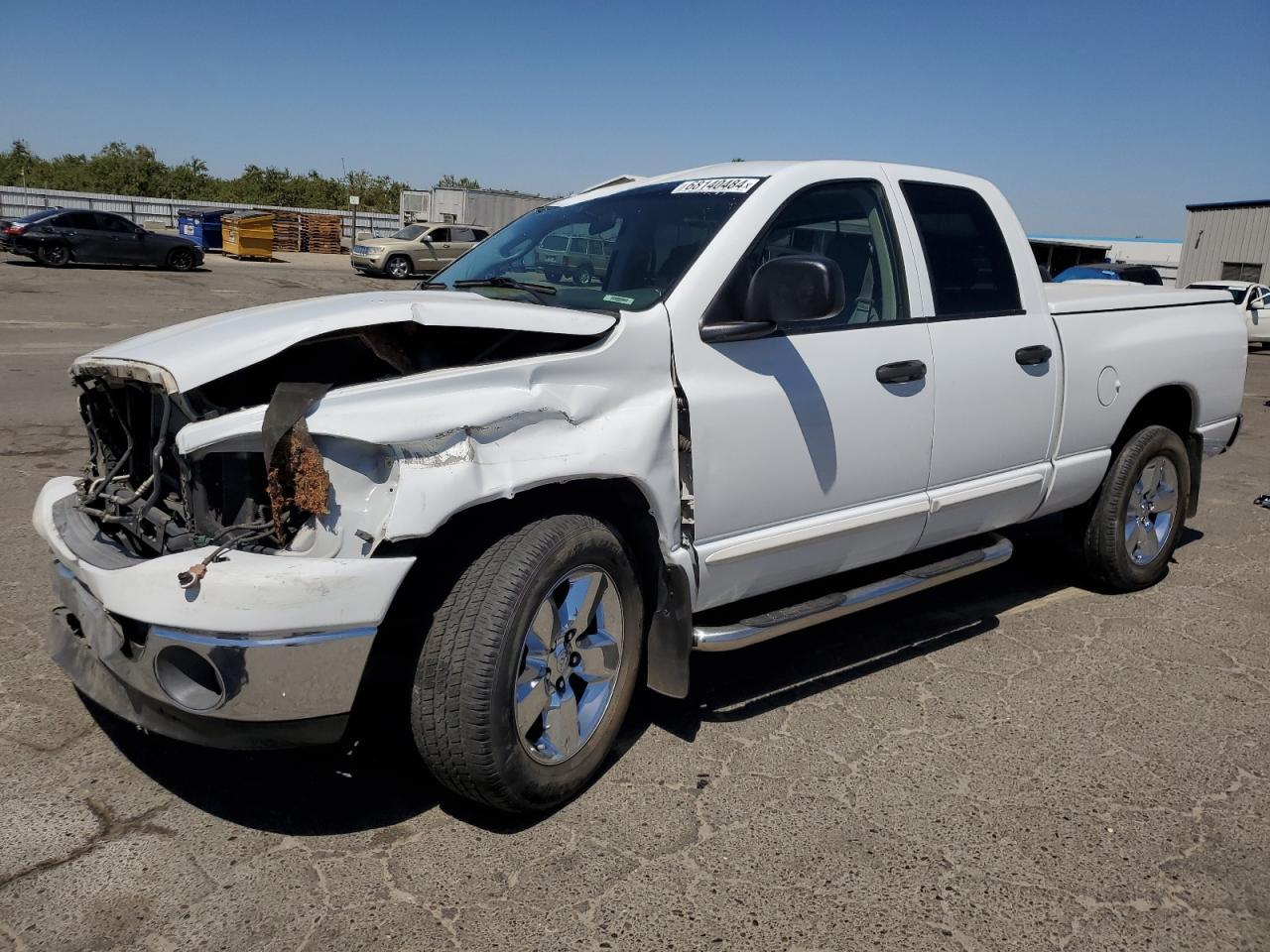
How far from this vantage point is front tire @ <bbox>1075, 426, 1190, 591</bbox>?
4949mm

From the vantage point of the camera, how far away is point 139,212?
46844 mm

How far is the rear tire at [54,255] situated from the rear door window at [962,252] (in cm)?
2616

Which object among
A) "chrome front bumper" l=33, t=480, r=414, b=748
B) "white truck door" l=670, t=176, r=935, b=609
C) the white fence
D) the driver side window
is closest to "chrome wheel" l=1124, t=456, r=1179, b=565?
"white truck door" l=670, t=176, r=935, b=609

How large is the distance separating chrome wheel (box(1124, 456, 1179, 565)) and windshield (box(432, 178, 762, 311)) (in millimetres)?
2747

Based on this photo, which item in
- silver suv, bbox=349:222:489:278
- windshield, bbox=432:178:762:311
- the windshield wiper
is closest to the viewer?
windshield, bbox=432:178:762:311

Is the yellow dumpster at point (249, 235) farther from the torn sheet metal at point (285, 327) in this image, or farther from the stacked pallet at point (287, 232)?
the torn sheet metal at point (285, 327)

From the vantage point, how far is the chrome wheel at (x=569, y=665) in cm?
290

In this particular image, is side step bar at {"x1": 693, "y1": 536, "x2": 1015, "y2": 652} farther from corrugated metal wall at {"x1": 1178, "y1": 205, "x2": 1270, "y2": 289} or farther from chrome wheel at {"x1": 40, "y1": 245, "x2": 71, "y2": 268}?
corrugated metal wall at {"x1": 1178, "y1": 205, "x2": 1270, "y2": 289}

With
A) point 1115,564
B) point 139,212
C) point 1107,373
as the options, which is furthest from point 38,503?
point 139,212

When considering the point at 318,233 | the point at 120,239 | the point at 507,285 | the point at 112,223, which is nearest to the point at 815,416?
the point at 507,285

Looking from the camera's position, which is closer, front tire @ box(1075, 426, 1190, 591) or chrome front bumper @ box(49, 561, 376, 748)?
chrome front bumper @ box(49, 561, 376, 748)

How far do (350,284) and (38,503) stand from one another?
26452 mm

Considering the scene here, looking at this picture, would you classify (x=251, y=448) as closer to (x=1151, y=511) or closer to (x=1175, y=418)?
(x=1151, y=511)

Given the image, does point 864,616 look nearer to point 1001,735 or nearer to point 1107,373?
point 1001,735
